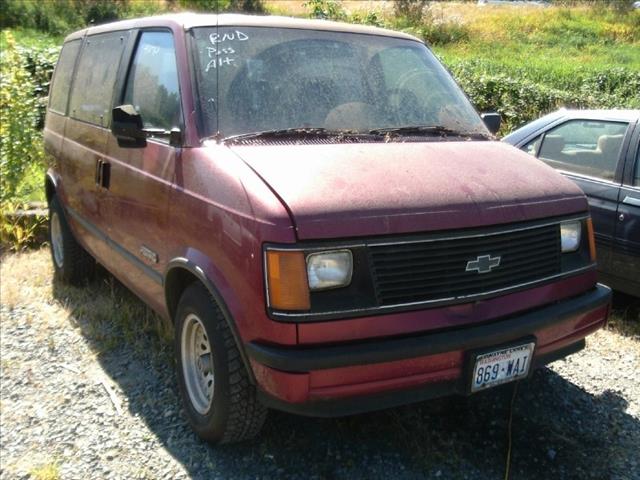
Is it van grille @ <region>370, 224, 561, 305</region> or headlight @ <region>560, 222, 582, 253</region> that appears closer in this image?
van grille @ <region>370, 224, 561, 305</region>

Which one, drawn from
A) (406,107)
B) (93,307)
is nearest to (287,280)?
(406,107)

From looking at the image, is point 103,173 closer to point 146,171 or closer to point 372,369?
point 146,171

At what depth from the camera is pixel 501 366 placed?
2791 millimetres

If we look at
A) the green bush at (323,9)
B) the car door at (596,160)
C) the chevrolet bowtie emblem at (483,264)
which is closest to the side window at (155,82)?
the chevrolet bowtie emblem at (483,264)

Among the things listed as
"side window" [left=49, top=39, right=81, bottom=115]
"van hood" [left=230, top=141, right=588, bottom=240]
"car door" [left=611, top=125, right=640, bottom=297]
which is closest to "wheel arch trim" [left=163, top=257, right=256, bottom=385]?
"van hood" [left=230, top=141, right=588, bottom=240]

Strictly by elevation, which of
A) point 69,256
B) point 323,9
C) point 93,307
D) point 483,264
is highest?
point 323,9

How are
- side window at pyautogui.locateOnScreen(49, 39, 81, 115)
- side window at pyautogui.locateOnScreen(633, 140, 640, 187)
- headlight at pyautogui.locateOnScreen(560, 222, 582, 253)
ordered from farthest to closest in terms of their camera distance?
side window at pyautogui.locateOnScreen(49, 39, 81, 115) → side window at pyautogui.locateOnScreen(633, 140, 640, 187) → headlight at pyautogui.locateOnScreen(560, 222, 582, 253)

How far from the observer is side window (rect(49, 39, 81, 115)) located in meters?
5.16

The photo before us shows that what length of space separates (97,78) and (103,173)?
0.83m

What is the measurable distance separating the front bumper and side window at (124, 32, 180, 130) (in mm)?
1462

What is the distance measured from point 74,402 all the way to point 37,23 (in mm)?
37145

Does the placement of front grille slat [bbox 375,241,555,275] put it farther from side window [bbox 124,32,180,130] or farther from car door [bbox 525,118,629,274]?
car door [bbox 525,118,629,274]

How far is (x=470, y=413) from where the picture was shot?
340 cm

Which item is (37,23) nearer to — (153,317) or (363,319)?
(153,317)
